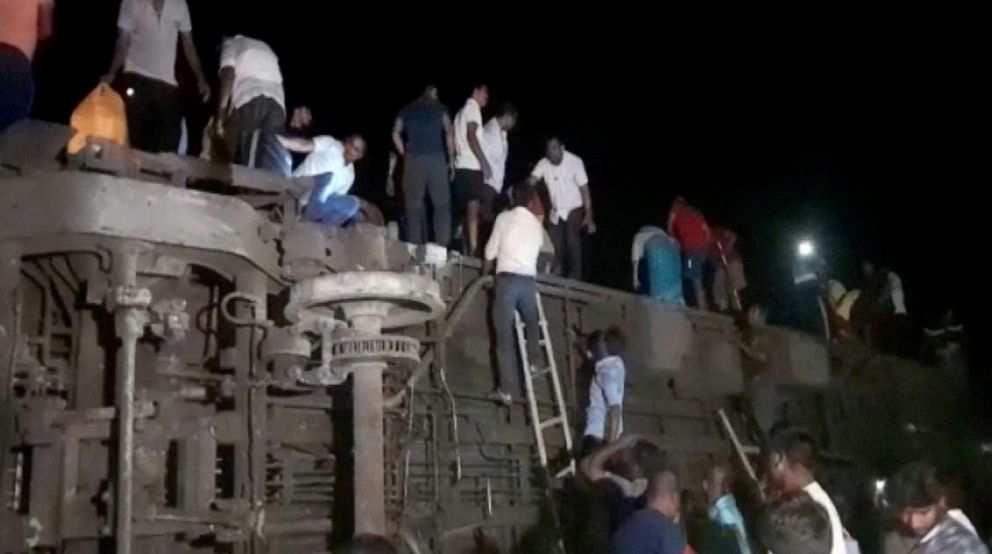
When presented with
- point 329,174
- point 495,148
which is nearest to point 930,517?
point 329,174

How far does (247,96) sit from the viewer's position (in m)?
9.58

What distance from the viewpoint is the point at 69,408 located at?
784 cm

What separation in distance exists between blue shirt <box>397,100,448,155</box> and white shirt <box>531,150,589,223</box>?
1757 millimetres

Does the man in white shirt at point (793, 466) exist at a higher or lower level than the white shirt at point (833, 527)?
higher

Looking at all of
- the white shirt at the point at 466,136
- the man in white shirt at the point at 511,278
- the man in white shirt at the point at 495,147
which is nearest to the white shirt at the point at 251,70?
the white shirt at the point at 466,136

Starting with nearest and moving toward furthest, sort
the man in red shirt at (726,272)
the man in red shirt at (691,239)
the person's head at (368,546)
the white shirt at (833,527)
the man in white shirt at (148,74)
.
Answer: the person's head at (368,546) → the white shirt at (833,527) → the man in white shirt at (148,74) → the man in red shirt at (691,239) → the man in red shirt at (726,272)

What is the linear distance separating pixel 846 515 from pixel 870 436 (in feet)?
8.73

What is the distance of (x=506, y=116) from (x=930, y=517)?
7.98 meters

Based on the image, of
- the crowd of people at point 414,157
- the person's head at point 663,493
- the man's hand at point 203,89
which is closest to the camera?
the person's head at point 663,493

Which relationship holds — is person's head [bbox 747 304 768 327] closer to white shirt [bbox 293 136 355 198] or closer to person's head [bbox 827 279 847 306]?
person's head [bbox 827 279 847 306]

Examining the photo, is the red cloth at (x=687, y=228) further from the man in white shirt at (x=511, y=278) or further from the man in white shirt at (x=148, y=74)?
the man in white shirt at (x=148, y=74)

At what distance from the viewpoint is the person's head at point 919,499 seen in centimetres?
502

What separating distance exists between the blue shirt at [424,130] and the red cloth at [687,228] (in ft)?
13.6

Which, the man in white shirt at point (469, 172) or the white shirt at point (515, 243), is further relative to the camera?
the man in white shirt at point (469, 172)
